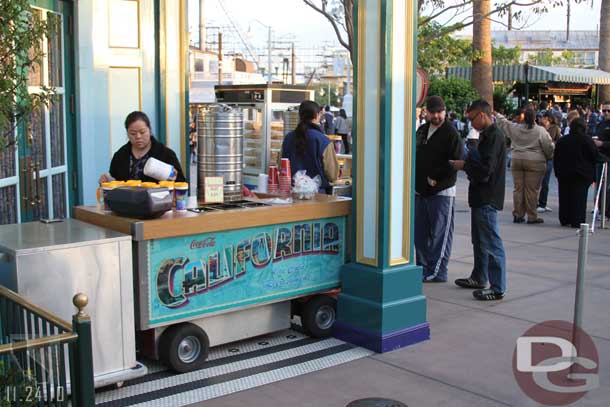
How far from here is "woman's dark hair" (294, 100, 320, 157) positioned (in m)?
6.79

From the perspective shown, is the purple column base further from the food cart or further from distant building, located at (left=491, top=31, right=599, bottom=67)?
distant building, located at (left=491, top=31, right=599, bottom=67)

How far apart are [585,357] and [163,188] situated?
11.0ft

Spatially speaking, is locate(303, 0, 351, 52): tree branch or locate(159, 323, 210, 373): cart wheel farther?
locate(303, 0, 351, 52): tree branch

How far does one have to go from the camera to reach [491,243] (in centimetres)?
684

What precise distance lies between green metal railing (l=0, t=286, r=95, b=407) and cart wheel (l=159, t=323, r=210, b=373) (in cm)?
139

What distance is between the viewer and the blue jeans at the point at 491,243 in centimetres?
684

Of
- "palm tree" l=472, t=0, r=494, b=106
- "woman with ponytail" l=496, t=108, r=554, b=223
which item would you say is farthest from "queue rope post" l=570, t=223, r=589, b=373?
"palm tree" l=472, t=0, r=494, b=106

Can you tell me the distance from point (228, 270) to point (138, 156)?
124cm

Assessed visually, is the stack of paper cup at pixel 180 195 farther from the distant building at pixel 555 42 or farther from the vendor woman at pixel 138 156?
the distant building at pixel 555 42

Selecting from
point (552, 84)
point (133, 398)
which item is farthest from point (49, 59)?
point (552, 84)

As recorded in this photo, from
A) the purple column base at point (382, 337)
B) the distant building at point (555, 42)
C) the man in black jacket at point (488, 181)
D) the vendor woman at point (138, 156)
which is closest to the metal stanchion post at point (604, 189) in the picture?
the man in black jacket at point (488, 181)

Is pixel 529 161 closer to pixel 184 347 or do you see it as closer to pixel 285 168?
pixel 285 168

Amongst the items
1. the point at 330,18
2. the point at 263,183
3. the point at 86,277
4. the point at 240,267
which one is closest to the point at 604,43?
the point at 330,18

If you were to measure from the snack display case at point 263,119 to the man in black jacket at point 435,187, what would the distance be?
2112 millimetres
